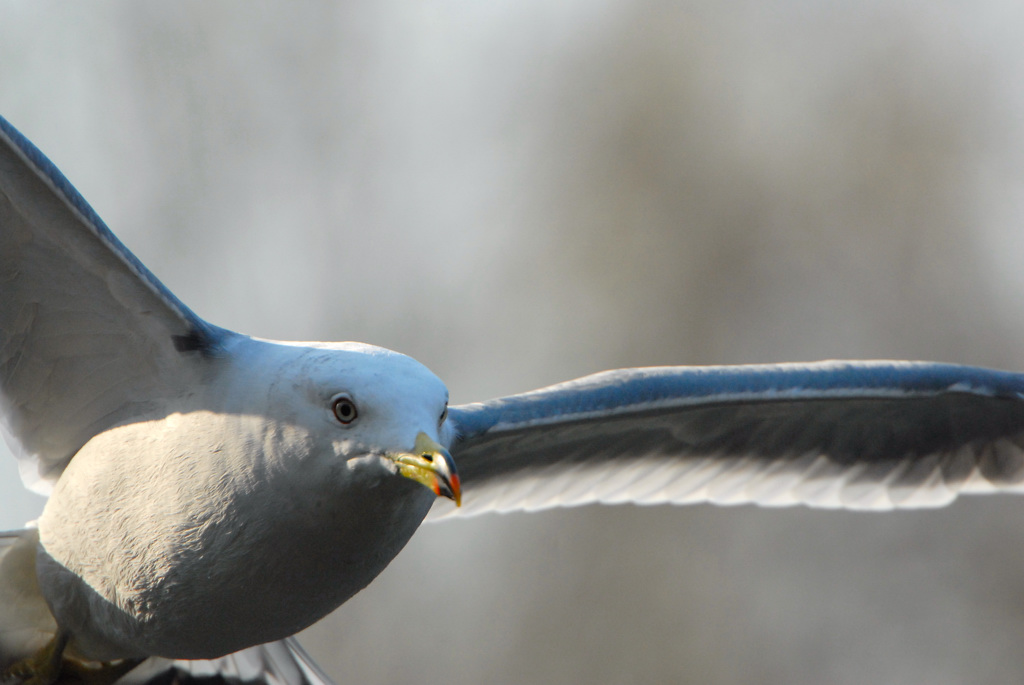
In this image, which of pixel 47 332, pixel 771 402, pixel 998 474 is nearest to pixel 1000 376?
pixel 998 474

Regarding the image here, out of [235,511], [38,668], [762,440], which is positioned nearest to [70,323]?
[235,511]

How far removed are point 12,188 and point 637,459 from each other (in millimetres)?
2263

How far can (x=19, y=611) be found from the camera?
2871 mm

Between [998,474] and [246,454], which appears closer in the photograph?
[246,454]

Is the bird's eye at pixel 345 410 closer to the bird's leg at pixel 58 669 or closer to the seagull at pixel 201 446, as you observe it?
the seagull at pixel 201 446

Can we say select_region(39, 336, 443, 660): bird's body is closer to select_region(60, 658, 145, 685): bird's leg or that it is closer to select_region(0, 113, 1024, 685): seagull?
select_region(0, 113, 1024, 685): seagull

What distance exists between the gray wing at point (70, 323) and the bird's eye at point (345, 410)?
0.50 m

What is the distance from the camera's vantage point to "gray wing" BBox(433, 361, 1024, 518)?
329 cm

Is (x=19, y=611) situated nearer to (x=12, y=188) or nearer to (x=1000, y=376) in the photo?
(x=12, y=188)

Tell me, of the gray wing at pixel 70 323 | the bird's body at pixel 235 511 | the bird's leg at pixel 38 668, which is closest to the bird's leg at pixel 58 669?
the bird's leg at pixel 38 668

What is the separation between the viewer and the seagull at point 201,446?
2.11 m

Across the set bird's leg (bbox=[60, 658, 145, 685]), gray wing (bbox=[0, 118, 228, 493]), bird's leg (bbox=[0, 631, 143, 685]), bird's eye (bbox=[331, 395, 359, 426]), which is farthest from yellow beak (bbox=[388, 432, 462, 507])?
bird's leg (bbox=[60, 658, 145, 685])

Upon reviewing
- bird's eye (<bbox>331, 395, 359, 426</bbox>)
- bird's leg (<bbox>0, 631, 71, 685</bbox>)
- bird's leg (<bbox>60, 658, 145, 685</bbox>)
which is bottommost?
bird's leg (<bbox>60, 658, 145, 685</bbox>)

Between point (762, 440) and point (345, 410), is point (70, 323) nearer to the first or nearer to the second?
point (345, 410)
